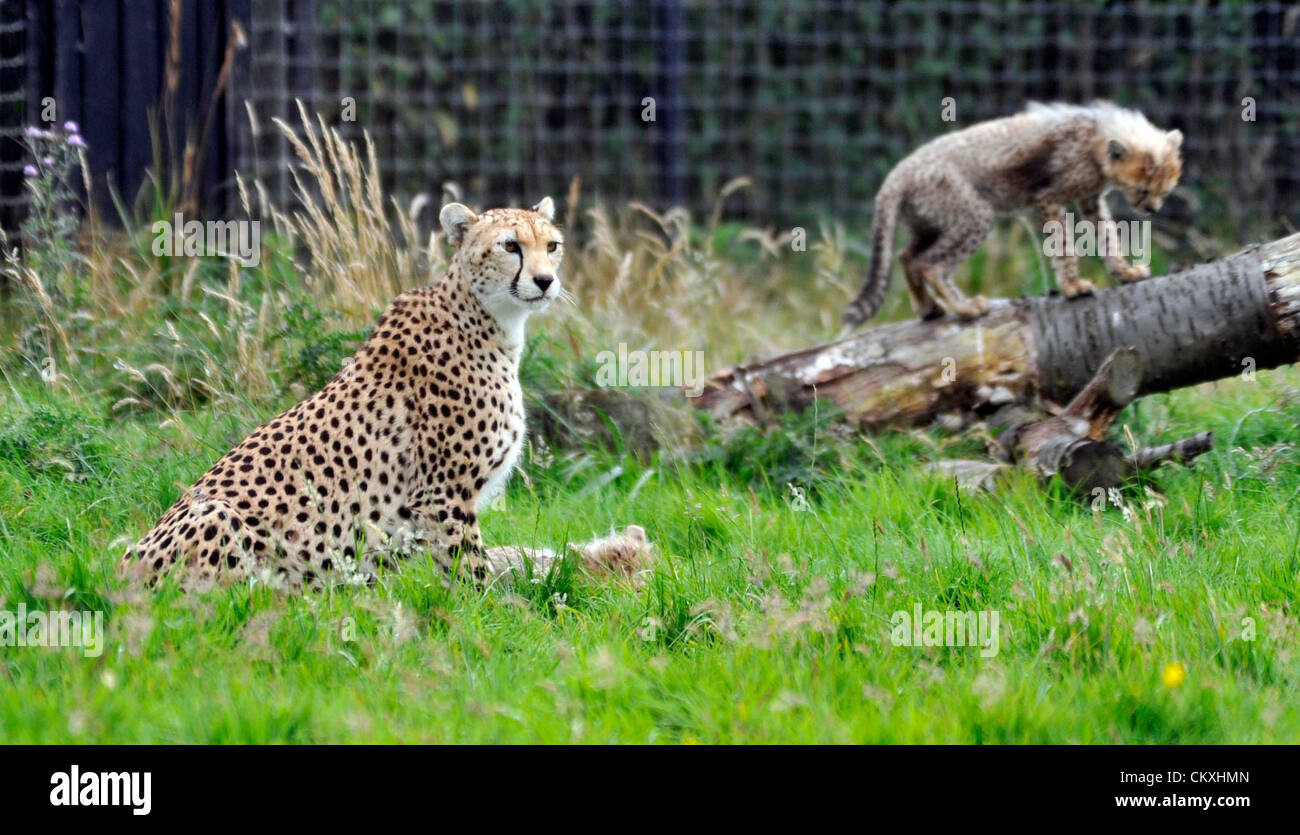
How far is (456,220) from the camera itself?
4.41 m

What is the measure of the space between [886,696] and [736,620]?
1.96ft

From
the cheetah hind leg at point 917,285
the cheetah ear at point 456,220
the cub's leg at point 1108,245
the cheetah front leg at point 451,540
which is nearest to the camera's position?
the cheetah front leg at point 451,540

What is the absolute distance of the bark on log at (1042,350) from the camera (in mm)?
4988

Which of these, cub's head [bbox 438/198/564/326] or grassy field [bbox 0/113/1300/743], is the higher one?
cub's head [bbox 438/198/564/326]

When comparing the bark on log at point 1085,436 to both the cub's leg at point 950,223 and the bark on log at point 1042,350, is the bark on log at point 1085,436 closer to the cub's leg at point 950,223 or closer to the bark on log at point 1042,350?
the bark on log at point 1042,350

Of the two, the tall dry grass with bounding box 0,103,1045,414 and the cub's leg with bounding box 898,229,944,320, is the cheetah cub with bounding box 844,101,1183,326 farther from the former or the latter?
the tall dry grass with bounding box 0,103,1045,414

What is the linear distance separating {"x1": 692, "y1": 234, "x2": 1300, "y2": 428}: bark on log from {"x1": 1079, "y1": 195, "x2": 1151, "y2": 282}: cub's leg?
0.24 metres

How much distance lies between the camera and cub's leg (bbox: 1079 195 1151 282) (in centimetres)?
554

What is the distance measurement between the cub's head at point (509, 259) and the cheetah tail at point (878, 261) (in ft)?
6.54

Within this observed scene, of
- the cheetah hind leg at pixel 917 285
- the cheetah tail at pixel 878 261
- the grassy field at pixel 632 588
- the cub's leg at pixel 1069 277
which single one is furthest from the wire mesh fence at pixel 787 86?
the cub's leg at pixel 1069 277

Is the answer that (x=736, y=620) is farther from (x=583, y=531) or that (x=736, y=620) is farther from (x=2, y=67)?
(x=2, y=67)

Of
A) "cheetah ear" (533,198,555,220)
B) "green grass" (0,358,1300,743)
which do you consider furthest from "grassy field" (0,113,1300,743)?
"cheetah ear" (533,198,555,220)

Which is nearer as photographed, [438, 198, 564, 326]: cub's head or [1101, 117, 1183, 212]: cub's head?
[438, 198, 564, 326]: cub's head
